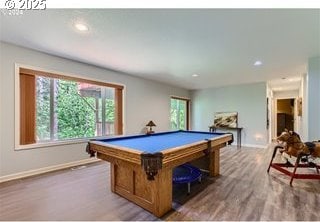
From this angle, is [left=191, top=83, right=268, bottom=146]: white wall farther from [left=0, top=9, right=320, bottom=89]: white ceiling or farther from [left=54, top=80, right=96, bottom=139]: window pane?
[left=54, top=80, right=96, bottom=139]: window pane

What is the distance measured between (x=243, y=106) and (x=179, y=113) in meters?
2.63

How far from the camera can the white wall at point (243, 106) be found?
21.9ft

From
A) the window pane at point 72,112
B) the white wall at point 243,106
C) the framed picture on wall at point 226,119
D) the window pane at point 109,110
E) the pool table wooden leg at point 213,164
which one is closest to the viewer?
the pool table wooden leg at point 213,164

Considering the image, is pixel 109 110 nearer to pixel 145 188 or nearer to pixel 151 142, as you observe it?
pixel 151 142

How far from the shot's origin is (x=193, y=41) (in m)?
3.06

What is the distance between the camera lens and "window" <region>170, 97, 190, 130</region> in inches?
307

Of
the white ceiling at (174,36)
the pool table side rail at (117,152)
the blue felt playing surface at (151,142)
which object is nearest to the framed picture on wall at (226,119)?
the white ceiling at (174,36)

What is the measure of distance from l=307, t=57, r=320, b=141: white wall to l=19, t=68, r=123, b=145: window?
454 centimetres

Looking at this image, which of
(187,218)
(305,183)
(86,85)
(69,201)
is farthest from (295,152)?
(86,85)

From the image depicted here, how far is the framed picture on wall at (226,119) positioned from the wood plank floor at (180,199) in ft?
12.6

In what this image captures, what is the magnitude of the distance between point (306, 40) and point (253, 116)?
166 inches

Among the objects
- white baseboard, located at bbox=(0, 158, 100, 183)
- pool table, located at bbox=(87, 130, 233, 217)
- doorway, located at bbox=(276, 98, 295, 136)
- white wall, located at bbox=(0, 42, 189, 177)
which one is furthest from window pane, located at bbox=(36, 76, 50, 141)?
doorway, located at bbox=(276, 98, 295, 136)

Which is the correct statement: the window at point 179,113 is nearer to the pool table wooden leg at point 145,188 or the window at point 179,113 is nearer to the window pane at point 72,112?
the window pane at point 72,112

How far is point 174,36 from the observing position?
113 inches
